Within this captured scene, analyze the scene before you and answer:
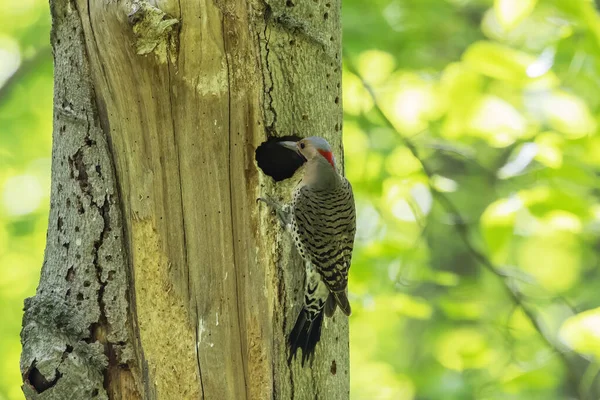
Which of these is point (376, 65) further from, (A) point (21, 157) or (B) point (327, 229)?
(A) point (21, 157)

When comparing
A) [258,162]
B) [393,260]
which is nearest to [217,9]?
[258,162]

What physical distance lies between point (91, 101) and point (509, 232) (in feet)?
7.39

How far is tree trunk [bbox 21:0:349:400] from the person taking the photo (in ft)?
8.16

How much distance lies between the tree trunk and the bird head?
170 millimetres

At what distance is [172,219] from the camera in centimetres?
253

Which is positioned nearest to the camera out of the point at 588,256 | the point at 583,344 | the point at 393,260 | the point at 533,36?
the point at 583,344

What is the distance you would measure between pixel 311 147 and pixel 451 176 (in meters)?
3.57

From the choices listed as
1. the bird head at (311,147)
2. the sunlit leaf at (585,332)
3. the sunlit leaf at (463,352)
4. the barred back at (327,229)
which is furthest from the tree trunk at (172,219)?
the sunlit leaf at (463,352)

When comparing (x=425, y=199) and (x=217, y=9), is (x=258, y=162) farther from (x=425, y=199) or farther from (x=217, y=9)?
(x=425, y=199)

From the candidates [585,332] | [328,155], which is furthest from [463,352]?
[328,155]

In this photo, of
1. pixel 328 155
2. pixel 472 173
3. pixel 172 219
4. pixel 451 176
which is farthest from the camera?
pixel 472 173

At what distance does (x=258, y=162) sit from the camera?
2.62 meters

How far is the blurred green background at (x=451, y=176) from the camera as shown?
12.7ft

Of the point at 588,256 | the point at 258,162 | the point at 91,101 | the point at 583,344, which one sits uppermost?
the point at 91,101
